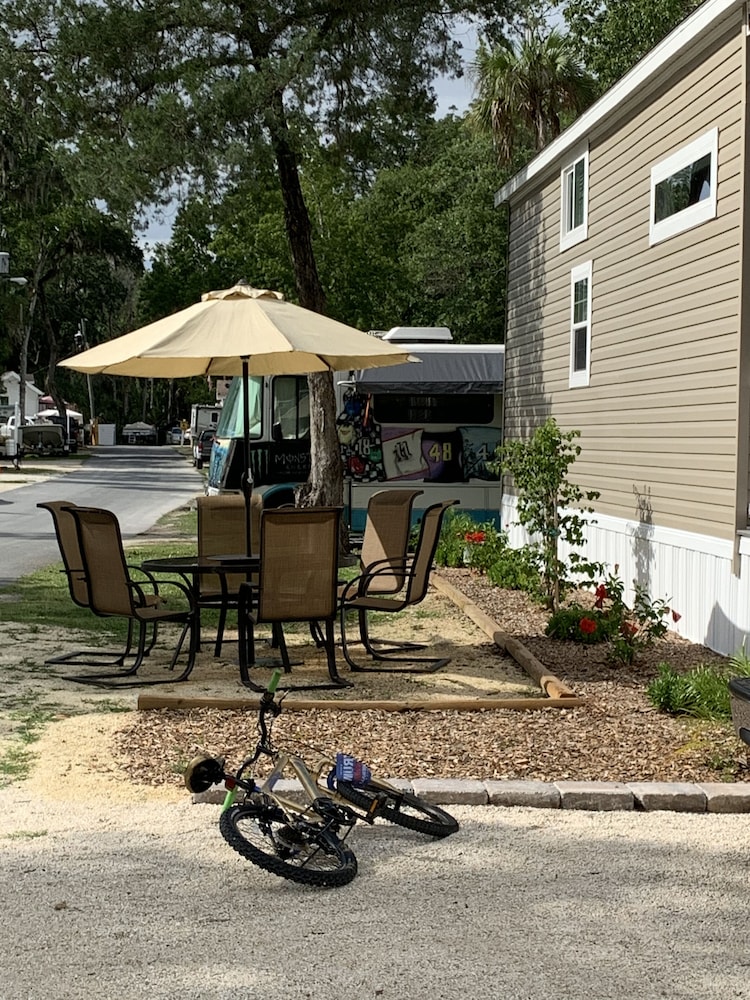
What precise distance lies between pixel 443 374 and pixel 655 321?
742cm

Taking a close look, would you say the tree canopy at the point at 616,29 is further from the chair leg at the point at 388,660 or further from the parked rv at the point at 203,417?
the parked rv at the point at 203,417

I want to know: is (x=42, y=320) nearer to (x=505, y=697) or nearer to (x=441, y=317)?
(x=441, y=317)

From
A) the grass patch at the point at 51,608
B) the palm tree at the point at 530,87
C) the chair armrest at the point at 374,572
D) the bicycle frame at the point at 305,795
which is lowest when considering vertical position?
the grass patch at the point at 51,608

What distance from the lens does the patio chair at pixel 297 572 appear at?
780 cm

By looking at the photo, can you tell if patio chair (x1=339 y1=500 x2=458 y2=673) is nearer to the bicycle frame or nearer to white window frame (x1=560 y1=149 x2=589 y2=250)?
the bicycle frame

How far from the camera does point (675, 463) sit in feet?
34.7

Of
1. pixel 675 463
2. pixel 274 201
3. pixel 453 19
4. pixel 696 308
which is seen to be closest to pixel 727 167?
pixel 696 308

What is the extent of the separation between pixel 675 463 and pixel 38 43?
1112 cm

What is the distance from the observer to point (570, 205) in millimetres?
14523

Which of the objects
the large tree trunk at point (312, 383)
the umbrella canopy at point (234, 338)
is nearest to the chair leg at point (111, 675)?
the umbrella canopy at point (234, 338)

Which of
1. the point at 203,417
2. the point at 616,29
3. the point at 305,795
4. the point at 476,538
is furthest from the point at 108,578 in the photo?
the point at 203,417

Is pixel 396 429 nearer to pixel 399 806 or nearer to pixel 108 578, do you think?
pixel 108 578

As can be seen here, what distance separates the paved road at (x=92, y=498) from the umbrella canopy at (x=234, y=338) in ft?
18.2

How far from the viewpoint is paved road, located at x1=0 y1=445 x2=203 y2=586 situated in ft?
56.1
